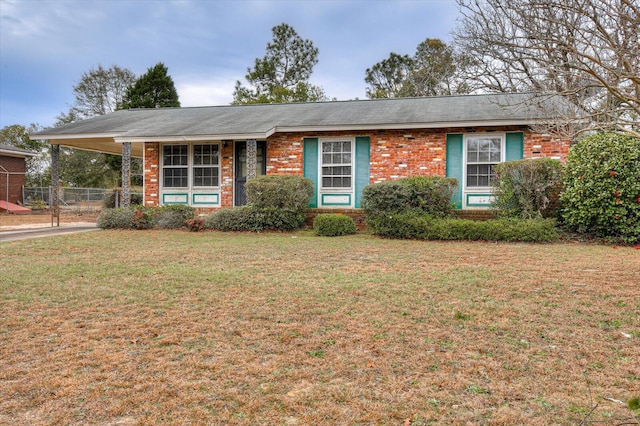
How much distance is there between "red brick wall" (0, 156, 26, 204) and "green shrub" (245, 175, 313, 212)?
17311mm

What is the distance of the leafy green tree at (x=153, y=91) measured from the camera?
3341cm

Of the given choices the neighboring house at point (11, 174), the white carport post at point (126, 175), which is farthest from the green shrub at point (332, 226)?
the neighboring house at point (11, 174)

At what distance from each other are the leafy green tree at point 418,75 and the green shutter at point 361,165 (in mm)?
13732

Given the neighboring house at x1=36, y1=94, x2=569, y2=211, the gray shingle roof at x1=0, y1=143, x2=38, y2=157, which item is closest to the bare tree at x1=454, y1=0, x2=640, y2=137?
the neighboring house at x1=36, y1=94, x2=569, y2=211

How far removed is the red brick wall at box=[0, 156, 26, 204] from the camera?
22.3 meters

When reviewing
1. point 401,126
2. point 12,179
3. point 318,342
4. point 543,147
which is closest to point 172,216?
point 401,126

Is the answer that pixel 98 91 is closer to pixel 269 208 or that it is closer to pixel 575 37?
Answer: pixel 269 208

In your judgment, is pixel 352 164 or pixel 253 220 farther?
pixel 352 164

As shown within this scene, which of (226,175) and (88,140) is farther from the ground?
(88,140)

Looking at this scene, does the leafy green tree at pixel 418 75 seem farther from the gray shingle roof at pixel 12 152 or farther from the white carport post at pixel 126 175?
the gray shingle roof at pixel 12 152

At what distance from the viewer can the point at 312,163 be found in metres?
13.4

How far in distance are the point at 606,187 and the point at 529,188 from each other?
60.2 inches

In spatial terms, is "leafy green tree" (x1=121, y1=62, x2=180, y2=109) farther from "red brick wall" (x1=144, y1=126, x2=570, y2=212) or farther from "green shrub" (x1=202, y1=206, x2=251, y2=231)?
"green shrub" (x1=202, y1=206, x2=251, y2=231)

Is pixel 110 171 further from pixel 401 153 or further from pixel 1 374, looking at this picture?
pixel 1 374
